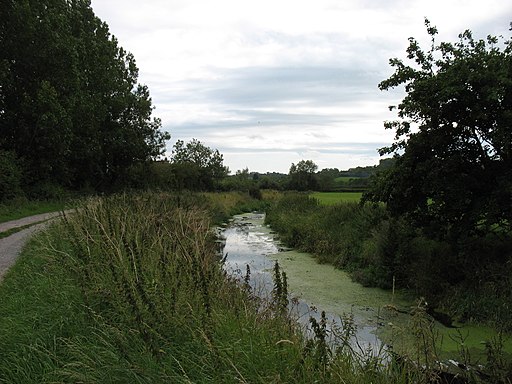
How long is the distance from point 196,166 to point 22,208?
96.4 ft

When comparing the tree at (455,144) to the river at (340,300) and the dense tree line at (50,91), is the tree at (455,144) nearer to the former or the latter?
the river at (340,300)

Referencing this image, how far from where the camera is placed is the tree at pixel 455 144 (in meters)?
8.95

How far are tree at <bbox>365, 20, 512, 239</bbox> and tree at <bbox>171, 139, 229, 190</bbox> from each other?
1358 inches

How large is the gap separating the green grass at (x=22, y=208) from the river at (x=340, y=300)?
8.98 meters

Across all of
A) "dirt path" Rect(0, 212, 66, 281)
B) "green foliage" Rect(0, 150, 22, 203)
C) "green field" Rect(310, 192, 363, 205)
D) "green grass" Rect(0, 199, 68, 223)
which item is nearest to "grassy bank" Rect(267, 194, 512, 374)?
"green field" Rect(310, 192, 363, 205)

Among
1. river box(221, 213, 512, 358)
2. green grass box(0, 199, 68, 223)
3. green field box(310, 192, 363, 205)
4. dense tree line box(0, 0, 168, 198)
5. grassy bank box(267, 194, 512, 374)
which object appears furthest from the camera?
green field box(310, 192, 363, 205)

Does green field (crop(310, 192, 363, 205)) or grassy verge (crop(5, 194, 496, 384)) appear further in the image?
green field (crop(310, 192, 363, 205))

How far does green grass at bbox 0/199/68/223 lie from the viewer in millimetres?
19188

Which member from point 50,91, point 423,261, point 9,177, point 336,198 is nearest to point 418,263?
point 423,261

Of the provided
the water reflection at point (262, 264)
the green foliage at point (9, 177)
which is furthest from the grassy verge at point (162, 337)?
the green foliage at point (9, 177)

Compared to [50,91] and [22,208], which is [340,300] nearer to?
[22,208]

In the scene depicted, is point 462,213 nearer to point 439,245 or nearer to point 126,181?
point 439,245

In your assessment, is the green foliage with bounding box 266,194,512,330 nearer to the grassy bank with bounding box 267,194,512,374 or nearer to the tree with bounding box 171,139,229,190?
the grassy bank with bounding box 267,194,512,374

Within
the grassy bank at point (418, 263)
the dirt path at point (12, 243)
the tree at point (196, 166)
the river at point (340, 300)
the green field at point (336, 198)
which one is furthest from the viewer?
the tree at point (196, 166)
